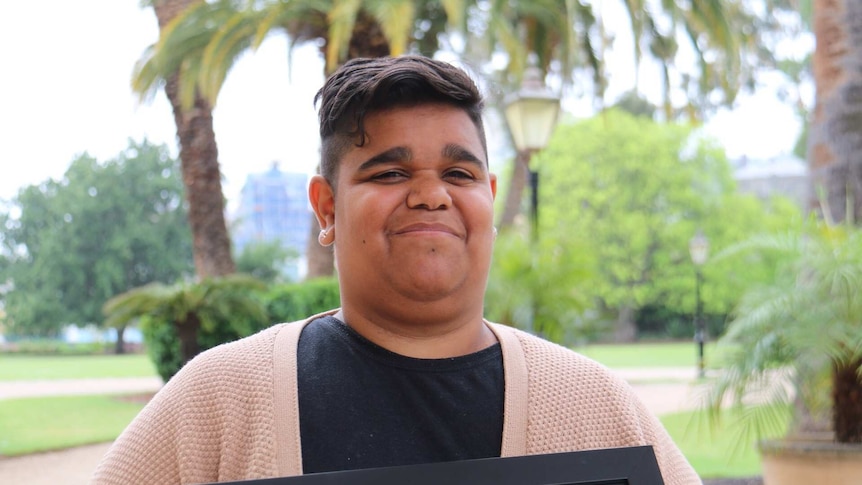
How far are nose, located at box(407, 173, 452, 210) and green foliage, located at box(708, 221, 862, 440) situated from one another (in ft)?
14.8

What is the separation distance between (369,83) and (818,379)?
195 inches

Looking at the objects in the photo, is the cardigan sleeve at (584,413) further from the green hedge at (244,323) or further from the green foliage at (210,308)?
the green hedge at (244,323)

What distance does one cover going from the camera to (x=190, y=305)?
9570 mm

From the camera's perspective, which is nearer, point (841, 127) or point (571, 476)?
point (571, 476)

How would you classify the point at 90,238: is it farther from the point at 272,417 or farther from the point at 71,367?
the point at 272,417

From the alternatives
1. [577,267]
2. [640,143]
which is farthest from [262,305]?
[640,143]

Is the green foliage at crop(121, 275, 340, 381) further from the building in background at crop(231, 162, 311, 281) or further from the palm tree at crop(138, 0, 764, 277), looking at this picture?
the building in background at crop(231, 162, 311, 281)

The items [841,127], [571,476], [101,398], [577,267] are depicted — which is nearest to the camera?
[571,476]

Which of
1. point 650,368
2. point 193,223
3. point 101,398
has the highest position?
point 193,223

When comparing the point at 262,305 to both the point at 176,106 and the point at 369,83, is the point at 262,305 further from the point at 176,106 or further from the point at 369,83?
the point at 369,83

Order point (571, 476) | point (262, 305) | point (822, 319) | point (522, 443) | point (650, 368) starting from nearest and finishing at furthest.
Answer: point (571, 476)
point (522, 443)
point (822, 319)
point (262, 305)
point (650, 368)

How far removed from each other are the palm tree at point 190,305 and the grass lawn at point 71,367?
4.63 m

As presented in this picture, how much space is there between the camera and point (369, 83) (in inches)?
47.2

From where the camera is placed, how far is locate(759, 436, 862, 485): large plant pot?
5.48 meters
